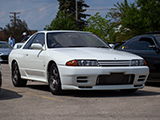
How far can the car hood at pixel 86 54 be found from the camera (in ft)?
28.7

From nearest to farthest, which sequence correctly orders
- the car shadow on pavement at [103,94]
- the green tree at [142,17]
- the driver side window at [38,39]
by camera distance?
the car shadow on pavement at [103,94] → the driver side window at [38,39] → the green tree at [142,17]

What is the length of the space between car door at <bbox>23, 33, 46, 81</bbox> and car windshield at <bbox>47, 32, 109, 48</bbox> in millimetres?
257

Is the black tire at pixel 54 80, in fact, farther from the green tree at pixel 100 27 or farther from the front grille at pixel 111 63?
the green tree at pixel 100 27

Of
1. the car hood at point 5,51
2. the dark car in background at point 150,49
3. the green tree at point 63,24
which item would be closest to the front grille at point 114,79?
the dark car in background at point 150,49

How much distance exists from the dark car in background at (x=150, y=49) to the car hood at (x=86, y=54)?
2050mm

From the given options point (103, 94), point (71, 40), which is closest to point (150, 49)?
point (71, 40)

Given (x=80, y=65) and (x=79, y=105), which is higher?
(x=80, y=65)

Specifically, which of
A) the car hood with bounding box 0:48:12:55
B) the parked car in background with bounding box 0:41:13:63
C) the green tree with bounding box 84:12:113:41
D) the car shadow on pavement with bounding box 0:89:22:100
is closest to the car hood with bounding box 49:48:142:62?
the car shadow on pavement with bounding box 0:89:22:100

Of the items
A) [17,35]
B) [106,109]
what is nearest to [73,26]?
[17,35]

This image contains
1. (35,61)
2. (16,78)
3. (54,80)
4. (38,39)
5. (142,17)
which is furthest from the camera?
(142,17)

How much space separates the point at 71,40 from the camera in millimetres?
10070

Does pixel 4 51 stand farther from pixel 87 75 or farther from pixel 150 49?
pixel 87 75

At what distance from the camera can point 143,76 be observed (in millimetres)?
9180

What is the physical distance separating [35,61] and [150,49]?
331cm
